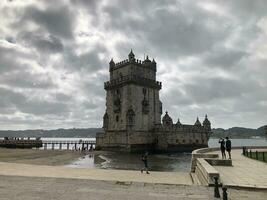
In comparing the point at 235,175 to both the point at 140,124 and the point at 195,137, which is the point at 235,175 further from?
the point at 195,137

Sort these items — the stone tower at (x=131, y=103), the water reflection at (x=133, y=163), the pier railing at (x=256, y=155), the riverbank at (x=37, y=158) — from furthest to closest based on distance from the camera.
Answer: the stone tower at (x=131, y=103) → the riverbank at (x=37, y=158) → the water reflection at (x=133, y=163) → the pier railing at (x=256, y=155)

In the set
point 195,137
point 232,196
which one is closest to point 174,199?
point 232,196

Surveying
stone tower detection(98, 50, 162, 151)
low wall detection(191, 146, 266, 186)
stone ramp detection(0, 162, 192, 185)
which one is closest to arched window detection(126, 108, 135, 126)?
stone tower detection(98, 50, 162, 151)

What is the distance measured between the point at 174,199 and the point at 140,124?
2528 inches

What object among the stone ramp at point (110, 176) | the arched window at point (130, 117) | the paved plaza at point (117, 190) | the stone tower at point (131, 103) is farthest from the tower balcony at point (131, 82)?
the paved plaza at point (117, 190)

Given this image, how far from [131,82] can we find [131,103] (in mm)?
5080

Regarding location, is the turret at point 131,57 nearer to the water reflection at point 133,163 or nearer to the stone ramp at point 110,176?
the water reflection at point 133,163

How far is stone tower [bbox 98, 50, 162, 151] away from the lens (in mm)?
74000

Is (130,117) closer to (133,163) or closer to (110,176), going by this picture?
(133,163)

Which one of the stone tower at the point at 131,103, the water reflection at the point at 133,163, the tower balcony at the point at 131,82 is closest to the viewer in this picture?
the water reflection at the point at 133,163

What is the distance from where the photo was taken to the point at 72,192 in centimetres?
1301

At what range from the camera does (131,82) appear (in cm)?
7519

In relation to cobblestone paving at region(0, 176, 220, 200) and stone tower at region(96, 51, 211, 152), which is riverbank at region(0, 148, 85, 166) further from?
cobblestone paving at region(0, 176, 220, 200)

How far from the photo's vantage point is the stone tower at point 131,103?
74000 mm
